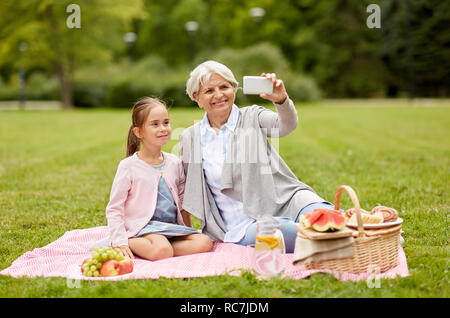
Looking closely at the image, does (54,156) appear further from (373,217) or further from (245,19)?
(245,19)

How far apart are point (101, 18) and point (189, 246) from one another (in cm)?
2781

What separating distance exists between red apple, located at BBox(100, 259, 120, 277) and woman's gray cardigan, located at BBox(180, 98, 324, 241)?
845 millimetres

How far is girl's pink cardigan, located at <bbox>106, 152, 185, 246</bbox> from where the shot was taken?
4.09 metres

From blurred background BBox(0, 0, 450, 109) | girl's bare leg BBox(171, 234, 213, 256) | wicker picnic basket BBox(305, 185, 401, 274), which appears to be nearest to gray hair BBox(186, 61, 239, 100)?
girl's bare leg BBox(171, 234, 213, 256)

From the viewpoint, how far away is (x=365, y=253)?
357cm

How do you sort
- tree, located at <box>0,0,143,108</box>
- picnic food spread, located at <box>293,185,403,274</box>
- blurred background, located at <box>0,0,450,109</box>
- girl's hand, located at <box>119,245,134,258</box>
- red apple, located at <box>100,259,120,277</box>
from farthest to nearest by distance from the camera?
blurred background, located at <box>0,0,450,109</box> < tree, located at <box>0,0,143,108</box> < girl's hand, located at <box>119,245,134,258</box> < red apple, located at <box>100,259,120,277</box> < picnic food spread, located at <box>293,185,403,274</box>

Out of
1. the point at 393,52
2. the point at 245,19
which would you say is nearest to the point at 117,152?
the point at 393,52

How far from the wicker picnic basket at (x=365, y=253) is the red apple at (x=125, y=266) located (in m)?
1.31

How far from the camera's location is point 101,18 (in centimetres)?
2959

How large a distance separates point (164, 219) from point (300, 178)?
3648 millimetres

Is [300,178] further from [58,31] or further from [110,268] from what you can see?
[58,31]

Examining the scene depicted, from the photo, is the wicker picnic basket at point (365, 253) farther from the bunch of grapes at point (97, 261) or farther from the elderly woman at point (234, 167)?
the bunch of grapes at point (97, 261)

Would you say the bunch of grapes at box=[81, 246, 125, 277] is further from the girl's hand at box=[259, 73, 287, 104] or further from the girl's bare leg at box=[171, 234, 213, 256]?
the girl's hand at box=[259, 73, 287, 104]

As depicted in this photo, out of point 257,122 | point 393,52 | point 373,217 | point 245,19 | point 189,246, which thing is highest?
point 245,19
